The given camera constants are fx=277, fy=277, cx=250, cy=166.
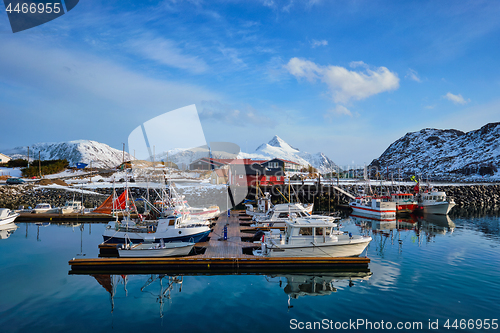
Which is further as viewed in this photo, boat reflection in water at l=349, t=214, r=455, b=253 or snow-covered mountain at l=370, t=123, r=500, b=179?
snow-covered mountain at l=370, t=123, r=500, b=179

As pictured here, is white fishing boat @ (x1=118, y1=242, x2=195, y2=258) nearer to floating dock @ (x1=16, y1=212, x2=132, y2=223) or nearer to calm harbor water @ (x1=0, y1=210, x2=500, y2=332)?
calm harbor water @ (x1=0, y1=210, x2=500, y2=332)

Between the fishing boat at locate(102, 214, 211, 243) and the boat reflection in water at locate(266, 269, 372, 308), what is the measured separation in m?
7.14

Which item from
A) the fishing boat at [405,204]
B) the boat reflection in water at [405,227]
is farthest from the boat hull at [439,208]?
the fishing boat at [405,204]

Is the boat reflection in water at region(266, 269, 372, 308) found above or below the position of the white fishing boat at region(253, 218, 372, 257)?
below

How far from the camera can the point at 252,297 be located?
14812mm

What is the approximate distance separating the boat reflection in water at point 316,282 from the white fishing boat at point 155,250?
6.23 metres

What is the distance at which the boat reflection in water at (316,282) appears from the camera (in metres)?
15.7

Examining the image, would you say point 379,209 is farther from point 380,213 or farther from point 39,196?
point 39,196

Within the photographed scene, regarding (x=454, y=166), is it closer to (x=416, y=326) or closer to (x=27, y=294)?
(x=416, y=326)

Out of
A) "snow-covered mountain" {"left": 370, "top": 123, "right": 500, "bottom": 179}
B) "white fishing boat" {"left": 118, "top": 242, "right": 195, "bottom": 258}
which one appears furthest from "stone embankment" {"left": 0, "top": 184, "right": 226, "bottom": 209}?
"snow-covered mountain" {"left": 370, "top": 123, "right": 500, "bottom": 179}

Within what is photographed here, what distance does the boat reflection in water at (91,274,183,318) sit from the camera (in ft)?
49.6

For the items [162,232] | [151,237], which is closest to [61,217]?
[151,237]

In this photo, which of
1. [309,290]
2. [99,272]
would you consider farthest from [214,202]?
[309,290]

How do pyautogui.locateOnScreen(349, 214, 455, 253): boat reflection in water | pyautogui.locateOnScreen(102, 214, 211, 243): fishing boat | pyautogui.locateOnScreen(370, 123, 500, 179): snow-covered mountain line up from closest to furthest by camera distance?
pyautogui.locateOnScreen(102, 214, 211, 243): fishing boat
pyautogui.locateOnScreen(349, 214, 455, 253): boat reflection in water
pyautogui.locateOnScreen(370, 123, 500, 179): snow-covered mountain
